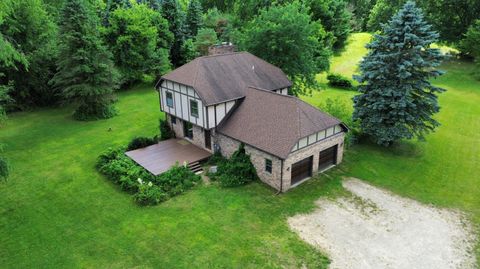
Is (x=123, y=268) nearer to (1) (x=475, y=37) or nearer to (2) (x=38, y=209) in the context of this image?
(2) (x=38, y=209)

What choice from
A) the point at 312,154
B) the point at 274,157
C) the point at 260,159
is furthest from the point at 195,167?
the point at 312,154

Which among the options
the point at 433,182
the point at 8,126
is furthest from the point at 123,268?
the point at 8,126

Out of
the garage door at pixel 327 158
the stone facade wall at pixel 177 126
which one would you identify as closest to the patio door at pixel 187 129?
the stone facade wall at pixel 177 126

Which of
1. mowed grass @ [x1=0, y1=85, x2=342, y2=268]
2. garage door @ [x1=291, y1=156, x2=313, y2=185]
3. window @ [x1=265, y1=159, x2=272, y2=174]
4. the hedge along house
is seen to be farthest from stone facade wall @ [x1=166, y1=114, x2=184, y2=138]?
garage door @ [x1=291, y1=156, x2=313, y2=185]

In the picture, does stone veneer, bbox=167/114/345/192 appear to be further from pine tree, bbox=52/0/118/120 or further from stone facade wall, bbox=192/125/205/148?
pine tree, bbox=52/0/118/120

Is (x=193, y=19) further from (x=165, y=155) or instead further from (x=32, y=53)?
(x=165, y=155)

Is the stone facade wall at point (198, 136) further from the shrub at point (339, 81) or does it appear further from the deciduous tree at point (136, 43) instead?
the shrub at point (339, 81)
